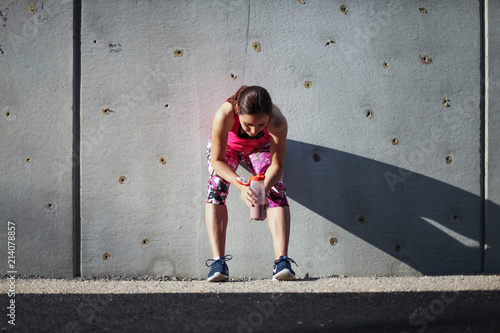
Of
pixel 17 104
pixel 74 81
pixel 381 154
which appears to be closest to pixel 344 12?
pixel 381 154

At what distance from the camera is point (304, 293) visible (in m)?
2.45

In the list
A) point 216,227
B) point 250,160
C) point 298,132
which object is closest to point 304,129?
point 298,132

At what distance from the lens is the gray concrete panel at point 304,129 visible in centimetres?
319

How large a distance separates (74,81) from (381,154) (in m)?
2.25

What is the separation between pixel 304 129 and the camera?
10.6ft

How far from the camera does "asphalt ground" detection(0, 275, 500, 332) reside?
6.41 ft

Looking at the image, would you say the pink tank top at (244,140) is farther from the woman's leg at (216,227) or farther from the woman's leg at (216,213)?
the woman's leg at (216,227)

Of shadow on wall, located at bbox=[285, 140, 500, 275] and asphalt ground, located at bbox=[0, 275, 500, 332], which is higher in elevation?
shadow on wall, located at bbox=[285, 140, 500, 275]

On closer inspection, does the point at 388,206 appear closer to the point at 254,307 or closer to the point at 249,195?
the point at 249,195

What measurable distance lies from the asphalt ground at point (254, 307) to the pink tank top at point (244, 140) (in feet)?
2.88

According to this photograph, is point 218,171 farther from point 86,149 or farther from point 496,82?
point 496,82

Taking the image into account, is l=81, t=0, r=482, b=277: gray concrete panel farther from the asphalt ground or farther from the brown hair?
the brown hair

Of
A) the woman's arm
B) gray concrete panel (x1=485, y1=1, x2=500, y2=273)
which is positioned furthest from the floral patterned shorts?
gray concrete panel (x1=485, y1=1, x2=500, y2=273)

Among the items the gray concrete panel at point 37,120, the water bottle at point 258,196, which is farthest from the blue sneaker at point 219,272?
the gray concrete panel at point 37,120
